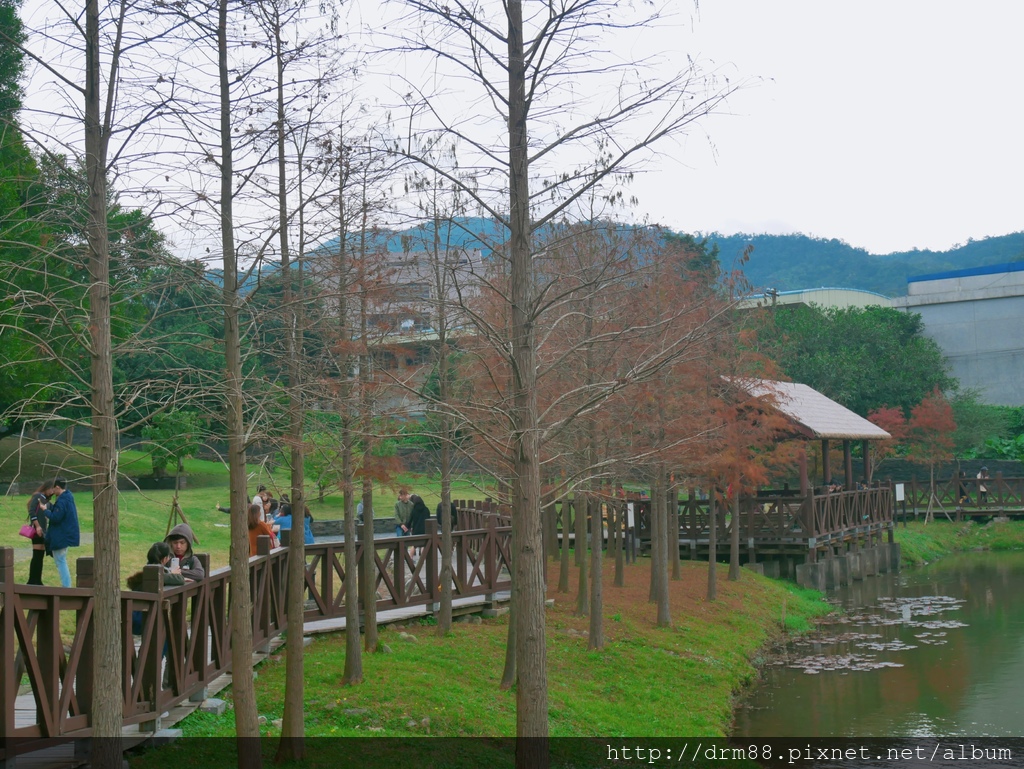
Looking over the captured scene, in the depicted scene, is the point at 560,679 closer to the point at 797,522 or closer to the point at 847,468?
the point at 797,522

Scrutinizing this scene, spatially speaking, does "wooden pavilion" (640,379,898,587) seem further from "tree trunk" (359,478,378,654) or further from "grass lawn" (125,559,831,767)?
"tree trunk" (359,478,378,654)

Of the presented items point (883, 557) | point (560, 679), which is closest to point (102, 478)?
point (560, 679)

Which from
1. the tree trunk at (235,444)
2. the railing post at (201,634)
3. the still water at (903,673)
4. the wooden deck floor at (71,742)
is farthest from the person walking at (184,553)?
the still water at (903,673)

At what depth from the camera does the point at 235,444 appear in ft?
22.3

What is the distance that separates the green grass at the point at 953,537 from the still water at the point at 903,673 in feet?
26.8

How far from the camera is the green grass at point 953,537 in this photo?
33.6m

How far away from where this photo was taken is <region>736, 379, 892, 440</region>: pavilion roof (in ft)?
71.9

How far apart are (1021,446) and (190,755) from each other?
45972 millimetres

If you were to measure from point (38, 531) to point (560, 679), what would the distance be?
6517mm

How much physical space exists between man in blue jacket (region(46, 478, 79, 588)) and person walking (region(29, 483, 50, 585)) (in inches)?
8.0

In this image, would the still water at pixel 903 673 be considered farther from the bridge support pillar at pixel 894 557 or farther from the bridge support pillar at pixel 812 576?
the bridge support pillar at pixel 894 557

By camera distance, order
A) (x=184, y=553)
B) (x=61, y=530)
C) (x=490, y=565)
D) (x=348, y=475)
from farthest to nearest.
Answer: (x=490, y=565)
(x=61, y=530)
(x=348, y=475)
(x=184, y=553)

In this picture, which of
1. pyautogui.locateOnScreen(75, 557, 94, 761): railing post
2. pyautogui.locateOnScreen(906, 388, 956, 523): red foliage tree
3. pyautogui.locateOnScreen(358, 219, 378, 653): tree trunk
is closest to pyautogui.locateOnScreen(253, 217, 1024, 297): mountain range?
pyautogui.locateOnScreen(906, 388, 956, 523): red foliage tree

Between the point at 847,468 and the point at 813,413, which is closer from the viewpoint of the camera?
the point at 813,413
